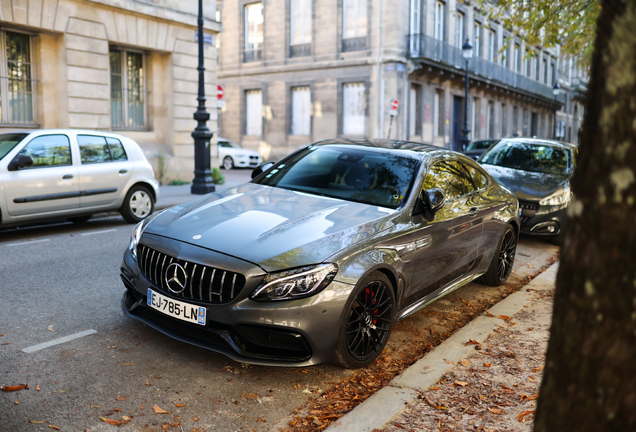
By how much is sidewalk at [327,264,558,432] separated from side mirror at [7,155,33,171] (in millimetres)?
6424

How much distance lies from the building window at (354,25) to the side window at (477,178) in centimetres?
2473

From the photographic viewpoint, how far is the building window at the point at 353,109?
2975 centimetres

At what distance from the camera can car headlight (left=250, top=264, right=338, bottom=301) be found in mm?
3408

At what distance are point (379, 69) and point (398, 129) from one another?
3081 mm

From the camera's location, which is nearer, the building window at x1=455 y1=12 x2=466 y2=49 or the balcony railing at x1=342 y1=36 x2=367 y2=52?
the balcony railing at x1=342 y1=36 x2=367 y2=52

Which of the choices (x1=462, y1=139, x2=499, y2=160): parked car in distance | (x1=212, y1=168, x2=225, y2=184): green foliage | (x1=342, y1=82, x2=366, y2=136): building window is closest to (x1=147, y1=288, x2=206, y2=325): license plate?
(x1=212, y1=168, x2=225, y2=184): green foliage

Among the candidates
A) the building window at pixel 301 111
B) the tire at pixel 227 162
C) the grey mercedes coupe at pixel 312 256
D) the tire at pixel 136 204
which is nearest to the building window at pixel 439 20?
the building window at pixel 301 111

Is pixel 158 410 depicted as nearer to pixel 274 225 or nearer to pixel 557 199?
pixel 274 225

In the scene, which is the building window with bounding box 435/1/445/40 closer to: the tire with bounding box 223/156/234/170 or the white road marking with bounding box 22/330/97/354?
the tire with bounding box 223/156/234/170

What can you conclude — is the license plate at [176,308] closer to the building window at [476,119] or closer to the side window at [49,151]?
the side window at [49,151]

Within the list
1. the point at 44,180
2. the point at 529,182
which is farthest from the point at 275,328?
the point at 529,182

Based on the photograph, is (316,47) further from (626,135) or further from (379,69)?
(626,135)

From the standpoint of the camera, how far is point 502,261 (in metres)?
6.21

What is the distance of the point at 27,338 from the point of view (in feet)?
13.7
